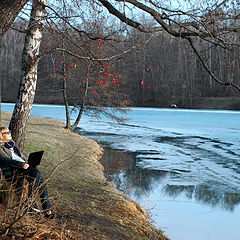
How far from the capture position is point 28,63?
291 inches

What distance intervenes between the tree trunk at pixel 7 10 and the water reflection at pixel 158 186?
6401mm

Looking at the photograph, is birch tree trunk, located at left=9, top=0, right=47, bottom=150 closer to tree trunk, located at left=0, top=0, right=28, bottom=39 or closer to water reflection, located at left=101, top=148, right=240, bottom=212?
tree trunk, located at left=0, top=0, right=28, bottom=39

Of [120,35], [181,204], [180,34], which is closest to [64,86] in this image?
[181,204]

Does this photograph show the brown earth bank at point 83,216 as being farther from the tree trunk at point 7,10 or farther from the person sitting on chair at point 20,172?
the tree trunk at point 7,10

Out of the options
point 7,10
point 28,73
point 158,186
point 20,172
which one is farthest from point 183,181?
point 7,10

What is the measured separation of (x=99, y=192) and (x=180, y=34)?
12.3 feet

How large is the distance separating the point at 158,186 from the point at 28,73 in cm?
534

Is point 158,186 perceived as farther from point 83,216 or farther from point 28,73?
point 83,216

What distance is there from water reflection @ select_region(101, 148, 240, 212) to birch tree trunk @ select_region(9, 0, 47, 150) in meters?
3.62

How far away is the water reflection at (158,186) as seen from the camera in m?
10.2

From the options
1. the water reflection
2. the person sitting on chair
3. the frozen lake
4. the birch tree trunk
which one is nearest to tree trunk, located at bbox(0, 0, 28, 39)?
the person sitting on chair

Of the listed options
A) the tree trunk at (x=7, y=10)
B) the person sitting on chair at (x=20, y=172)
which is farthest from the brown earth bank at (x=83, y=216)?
the tree trunk at (x=7, y=10)

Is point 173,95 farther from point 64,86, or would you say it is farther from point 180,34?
point 180,34

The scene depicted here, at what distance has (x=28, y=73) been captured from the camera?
741cm
